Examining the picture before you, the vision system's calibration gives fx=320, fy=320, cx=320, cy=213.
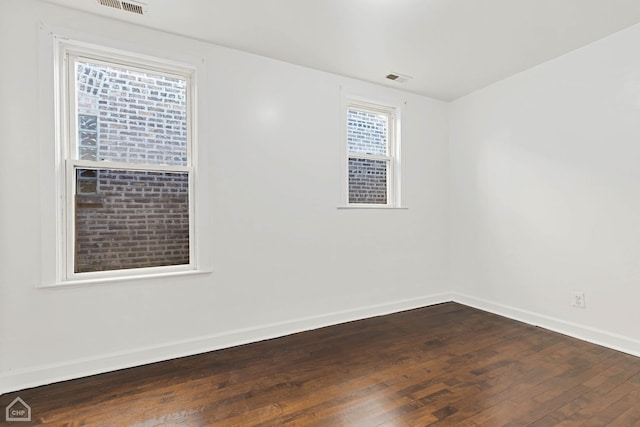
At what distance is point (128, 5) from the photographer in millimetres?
2176

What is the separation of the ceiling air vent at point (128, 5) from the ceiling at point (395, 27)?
1.8 inches

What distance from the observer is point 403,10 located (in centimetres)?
225

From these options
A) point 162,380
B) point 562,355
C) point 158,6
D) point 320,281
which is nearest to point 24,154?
point 158,6

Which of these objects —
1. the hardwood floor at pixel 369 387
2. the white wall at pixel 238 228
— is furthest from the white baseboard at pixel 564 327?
the white wall at pixel 238 228

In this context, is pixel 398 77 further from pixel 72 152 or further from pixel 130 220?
pixel 72 152

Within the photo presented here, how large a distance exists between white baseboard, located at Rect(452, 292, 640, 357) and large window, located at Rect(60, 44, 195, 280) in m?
3.18

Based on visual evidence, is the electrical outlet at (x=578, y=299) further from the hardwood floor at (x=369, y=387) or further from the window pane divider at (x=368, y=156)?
the window pane divider at (x=368, y=156)

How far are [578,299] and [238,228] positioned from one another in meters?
3.07

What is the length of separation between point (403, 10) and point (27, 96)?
8.54 feet

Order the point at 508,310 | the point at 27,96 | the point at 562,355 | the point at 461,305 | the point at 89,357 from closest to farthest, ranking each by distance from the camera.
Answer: the point at 27,96 → the point at 89,357 → the point at 562,355 → the point at 508,310 → the point at 461,305

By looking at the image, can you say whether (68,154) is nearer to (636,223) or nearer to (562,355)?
(562,355)

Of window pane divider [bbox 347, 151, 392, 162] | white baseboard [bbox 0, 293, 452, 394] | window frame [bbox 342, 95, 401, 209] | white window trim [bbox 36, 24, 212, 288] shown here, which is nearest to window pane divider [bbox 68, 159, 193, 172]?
white window trim [bbox 36, 24, 212, 288]

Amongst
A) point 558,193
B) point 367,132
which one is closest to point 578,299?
point 558,193

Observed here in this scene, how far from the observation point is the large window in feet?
7.64
